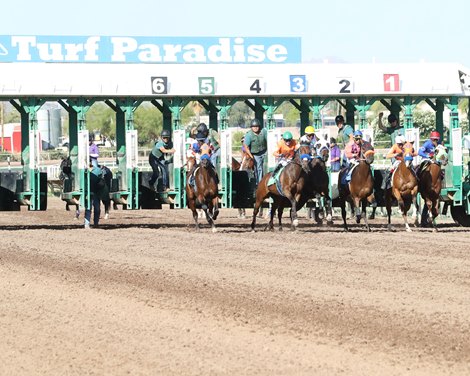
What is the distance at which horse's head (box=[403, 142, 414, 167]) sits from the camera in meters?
24.8

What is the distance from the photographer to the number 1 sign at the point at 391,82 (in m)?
26.4

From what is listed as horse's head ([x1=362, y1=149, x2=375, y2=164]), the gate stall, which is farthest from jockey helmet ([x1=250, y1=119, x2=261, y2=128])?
horse's head ([x1=362, y1=149, x2=375, y2=164])

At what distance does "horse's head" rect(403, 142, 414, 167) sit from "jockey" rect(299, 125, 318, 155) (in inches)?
65.4

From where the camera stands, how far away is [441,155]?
25.1 metres

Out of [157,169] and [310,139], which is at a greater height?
[310,139]

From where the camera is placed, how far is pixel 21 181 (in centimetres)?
2530

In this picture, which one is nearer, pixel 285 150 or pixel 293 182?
pixel 293 182

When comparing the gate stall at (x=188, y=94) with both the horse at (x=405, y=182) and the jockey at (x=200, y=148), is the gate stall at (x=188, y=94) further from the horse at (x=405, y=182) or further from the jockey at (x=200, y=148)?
the horse at (x=405, y=182)

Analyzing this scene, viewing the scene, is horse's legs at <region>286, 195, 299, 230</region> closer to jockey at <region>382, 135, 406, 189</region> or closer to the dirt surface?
the dirt surface

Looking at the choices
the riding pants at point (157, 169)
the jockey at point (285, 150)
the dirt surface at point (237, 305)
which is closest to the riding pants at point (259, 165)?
the jockey at point (285, 150)

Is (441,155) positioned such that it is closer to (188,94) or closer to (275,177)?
(275,177)

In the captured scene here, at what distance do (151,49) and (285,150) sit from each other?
4.20m

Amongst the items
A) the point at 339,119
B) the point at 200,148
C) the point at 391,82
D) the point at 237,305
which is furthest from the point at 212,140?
the point at 237,305

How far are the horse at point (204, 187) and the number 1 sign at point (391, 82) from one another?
417 cm
